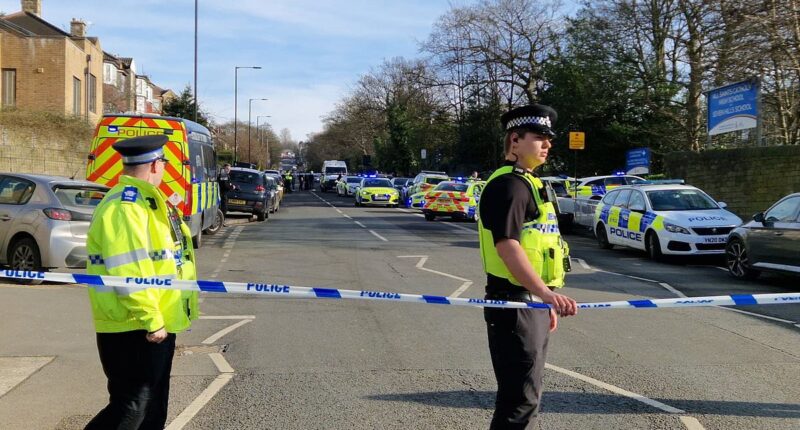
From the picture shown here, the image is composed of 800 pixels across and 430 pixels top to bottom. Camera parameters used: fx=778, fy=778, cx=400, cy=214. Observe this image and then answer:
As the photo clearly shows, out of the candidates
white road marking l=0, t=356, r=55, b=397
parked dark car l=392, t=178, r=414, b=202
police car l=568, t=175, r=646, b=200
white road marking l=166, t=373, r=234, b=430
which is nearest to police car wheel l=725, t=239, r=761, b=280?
white road marking l=166, t=373, r=234, b=430

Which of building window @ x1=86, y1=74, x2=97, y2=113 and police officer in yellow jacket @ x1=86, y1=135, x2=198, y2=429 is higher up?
building window @ x1=86, y1=74, x2=97, y2=113

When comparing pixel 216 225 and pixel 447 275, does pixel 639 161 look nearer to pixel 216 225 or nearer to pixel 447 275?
pixel 216 225

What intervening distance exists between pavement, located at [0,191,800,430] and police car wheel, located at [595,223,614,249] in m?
5.56

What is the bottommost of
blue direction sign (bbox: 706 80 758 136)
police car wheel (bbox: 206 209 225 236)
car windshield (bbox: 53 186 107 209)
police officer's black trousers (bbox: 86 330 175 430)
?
police car wheel (bbox: 206 209 225 236)

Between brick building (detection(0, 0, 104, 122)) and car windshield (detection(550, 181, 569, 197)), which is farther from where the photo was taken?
brick building (detection(0, 0, 104, 122))

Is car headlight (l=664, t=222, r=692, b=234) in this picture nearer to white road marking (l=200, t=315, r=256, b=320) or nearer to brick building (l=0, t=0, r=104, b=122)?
white road marking (l=200, t=315, r=256, b=320)

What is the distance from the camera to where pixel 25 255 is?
10695mm

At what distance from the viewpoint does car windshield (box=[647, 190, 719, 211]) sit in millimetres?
15516

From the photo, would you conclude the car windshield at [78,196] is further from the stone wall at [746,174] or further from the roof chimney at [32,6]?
the roof chimney at [32,6]

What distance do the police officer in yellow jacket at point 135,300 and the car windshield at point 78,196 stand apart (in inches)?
298

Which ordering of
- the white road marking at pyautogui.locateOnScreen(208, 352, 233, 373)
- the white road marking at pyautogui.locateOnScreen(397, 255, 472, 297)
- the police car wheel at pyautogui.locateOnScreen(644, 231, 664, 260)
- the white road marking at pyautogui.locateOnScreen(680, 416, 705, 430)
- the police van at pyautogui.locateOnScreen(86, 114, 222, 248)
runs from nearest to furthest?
1. the white road marking at pyautogui.locateOnScreen(680, 416, 705, 430)
2. the white road marking at pyautogui.locateOnScreen(208, 352, 233, 373)
3. the white road marking at pyautogui.locateOnScreen(397, 255, 472, 297)
4. the police van at pyautogui.locateOnScreen(86, 114, 222, 248)
5. the police car wheel at pyautogui.locateOnScreen(644, 231, 664, 260)

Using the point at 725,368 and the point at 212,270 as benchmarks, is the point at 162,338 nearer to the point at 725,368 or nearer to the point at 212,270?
the point at 725,368

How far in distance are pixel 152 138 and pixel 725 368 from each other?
5.07 metres

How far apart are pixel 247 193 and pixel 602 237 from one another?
40.5 ft
